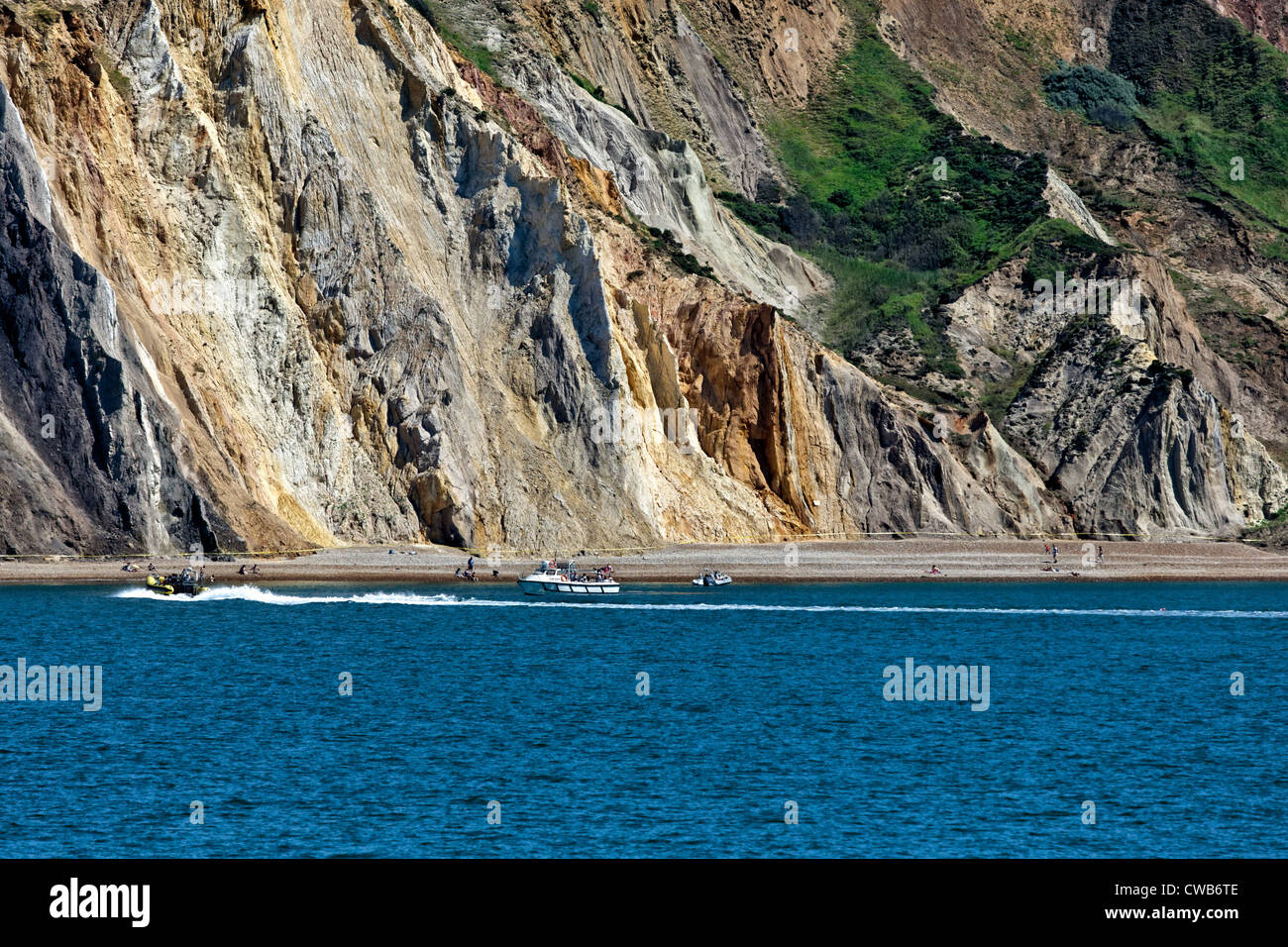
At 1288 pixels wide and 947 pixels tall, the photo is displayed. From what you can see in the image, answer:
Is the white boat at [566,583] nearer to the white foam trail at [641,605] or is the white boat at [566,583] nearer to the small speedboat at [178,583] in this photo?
the white foam trail at [641,605]

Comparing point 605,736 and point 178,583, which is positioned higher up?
point 178,583

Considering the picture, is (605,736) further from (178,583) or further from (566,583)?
(566,583)

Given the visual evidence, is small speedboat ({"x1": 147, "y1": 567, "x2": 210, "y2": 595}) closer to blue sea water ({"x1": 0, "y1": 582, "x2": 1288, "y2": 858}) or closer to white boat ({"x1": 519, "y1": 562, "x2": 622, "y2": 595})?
blue sea water ({"x1": 0, "y1": 582, "x2": 1288, "y2": 858})

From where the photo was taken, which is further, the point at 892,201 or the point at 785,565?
the point at 892,201

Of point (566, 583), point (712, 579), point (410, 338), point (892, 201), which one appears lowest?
point (712, 579)

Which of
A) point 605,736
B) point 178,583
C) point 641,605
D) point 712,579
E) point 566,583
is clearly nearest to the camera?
point 605,736

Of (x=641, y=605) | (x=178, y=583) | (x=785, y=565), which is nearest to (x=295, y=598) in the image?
(x=178, y=583)
